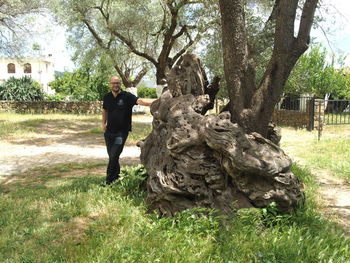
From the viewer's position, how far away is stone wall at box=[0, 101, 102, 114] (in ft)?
82.1

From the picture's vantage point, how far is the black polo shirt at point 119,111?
19.7 ft

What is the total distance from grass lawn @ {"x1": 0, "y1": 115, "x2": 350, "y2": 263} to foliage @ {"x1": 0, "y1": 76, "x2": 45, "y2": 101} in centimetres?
2329

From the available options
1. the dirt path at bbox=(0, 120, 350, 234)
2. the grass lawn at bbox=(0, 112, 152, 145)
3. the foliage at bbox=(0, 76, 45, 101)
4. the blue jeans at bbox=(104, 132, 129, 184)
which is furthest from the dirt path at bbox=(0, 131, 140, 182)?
the foliage at bbox=(0, 76, 45, 101)

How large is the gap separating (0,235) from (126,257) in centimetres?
179

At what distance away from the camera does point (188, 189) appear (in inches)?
179

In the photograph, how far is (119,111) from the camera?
236 inches

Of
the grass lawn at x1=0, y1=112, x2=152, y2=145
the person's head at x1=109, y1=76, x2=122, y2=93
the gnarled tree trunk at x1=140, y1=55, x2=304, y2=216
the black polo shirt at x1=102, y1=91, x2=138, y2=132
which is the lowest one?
the grass lawn at x1=0, y1=112, x2=152, y2=145

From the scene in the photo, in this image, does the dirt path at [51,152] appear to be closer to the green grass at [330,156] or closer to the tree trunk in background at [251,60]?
the tree trunk in background at [251,60]

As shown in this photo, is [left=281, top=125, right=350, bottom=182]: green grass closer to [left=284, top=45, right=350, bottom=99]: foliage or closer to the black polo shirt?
the black polo shirt

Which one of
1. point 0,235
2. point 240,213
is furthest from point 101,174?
point 240,213


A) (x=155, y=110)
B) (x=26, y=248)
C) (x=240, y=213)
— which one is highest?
(x=155, y=110)

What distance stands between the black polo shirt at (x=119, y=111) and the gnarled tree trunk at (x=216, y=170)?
4.02 ft

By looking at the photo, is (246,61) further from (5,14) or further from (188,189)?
(5,14)

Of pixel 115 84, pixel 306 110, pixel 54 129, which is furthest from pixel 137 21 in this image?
pixel 115 84
